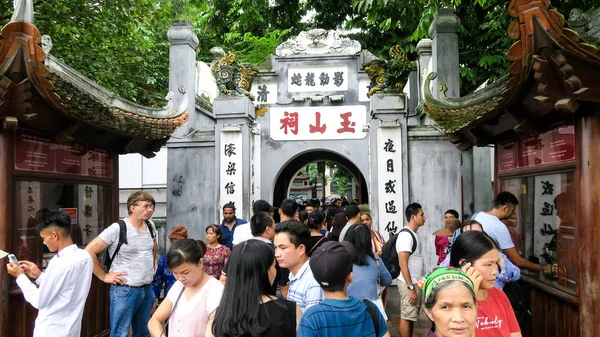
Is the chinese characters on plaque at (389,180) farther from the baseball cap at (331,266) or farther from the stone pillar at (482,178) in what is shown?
the baseball cap at (331,266)

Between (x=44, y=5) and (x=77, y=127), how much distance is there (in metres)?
6.09

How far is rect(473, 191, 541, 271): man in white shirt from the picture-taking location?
14.0ft

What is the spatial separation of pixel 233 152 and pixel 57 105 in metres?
4.34

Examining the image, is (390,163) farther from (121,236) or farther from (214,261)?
(121,236)

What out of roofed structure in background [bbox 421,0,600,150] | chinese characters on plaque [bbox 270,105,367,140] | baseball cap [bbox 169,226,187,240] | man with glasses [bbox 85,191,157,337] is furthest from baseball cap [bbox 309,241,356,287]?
chinese characters on plaque [bbox 270,105,367,140]

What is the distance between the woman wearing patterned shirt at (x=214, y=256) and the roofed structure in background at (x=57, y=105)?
1.67m

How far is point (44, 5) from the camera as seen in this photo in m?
9.42

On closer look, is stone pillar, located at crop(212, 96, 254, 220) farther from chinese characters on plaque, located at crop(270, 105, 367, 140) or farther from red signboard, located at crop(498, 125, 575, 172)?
red signboard, located at crop(498, 125, 575, 172)

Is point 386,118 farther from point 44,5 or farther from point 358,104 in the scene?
point 44,5

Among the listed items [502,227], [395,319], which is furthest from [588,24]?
[395,319]

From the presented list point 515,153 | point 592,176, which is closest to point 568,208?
point 592,176

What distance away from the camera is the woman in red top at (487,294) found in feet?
7.94

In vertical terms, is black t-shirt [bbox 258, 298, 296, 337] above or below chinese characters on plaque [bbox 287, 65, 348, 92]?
below

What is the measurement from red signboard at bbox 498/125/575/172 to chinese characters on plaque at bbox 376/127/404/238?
250 cm
